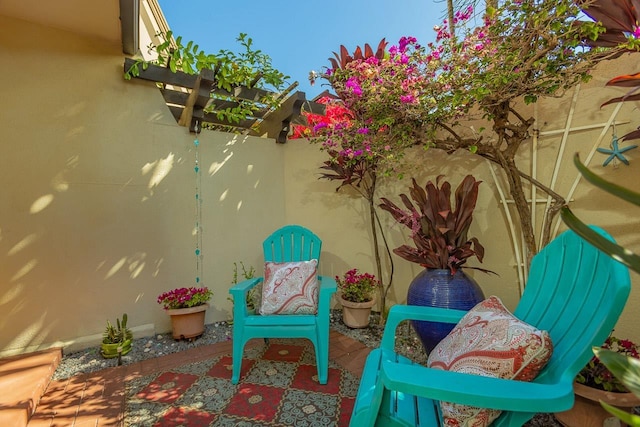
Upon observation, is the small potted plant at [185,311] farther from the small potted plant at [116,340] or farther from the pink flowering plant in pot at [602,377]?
the pink flowering plant in pot at [602,377]

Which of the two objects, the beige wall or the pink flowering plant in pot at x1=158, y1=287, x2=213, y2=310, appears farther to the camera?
the pink flowering plant in pot at x1=158, y1=287, x2=213, y2=310

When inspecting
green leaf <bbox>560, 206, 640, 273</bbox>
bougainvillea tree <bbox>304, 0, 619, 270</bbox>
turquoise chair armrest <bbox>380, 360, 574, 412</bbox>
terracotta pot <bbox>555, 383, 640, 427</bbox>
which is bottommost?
terracotta pot <bbox>555, 383, 640, 427</bbox>

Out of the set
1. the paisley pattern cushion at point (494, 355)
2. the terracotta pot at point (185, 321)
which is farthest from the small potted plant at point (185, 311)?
the paisley pattern cushion at point (494, 355)

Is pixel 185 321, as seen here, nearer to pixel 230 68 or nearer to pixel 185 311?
pixel 185 311

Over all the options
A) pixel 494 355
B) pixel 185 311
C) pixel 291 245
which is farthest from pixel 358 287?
pixel 494 355

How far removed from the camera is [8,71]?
2.34 meters

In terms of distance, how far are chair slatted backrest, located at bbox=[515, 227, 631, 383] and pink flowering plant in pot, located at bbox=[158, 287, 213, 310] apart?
248 centimetres

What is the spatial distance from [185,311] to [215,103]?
2.13 m

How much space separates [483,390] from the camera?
0.79 meters

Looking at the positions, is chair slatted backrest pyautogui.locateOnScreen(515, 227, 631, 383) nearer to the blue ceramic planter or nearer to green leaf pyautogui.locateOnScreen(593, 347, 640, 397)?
green leaf pyautogui.locateOnScreen(593, 347, 640, 397)

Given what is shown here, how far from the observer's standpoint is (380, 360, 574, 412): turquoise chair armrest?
0.77 metres

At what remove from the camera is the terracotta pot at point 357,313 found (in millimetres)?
2745

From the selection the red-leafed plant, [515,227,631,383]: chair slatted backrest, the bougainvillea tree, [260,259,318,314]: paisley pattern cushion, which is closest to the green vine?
the bougainvillea tree

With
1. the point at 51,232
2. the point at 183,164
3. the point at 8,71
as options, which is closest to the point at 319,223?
the point at 183,164
